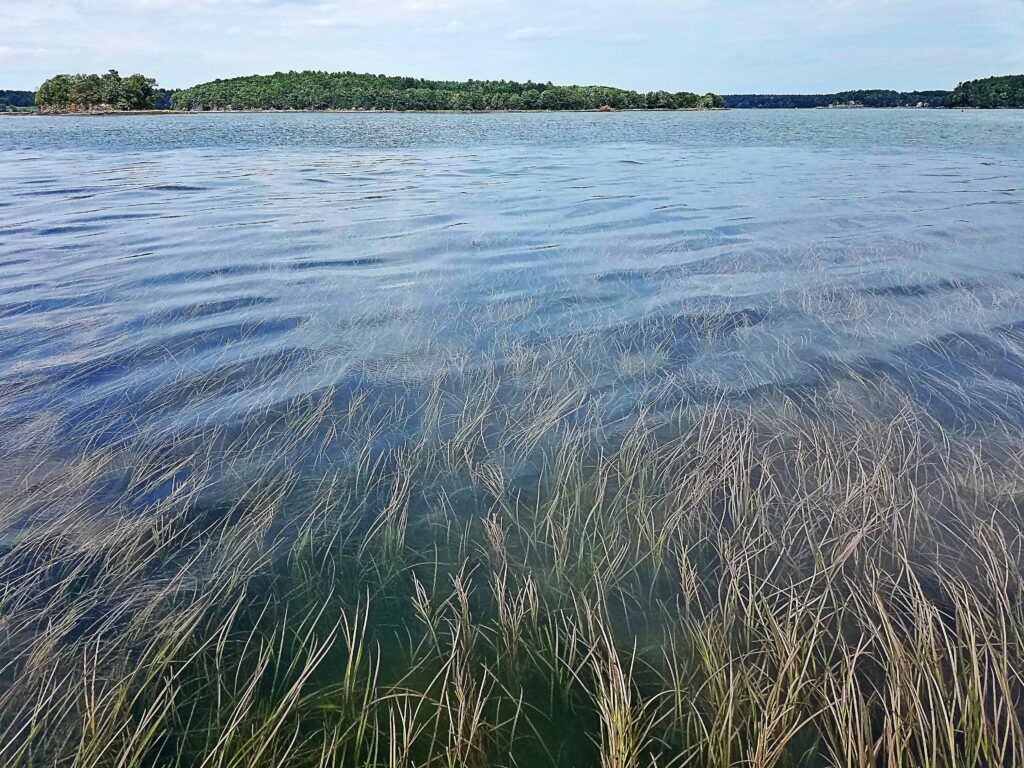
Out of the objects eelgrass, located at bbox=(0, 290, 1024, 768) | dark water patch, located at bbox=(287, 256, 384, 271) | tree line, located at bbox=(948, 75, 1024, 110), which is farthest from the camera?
tree line, located at bbox=(948, 75, 1024, 110)

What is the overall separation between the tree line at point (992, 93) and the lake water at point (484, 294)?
113754mm

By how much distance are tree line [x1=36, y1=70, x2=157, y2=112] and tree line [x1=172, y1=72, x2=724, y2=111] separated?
1194 cm

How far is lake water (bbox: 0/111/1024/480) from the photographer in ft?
16.3

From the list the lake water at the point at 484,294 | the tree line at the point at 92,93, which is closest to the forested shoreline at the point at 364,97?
the tree line at the point at 92,93

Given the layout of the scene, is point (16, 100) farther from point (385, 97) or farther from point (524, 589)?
point (524, 589)

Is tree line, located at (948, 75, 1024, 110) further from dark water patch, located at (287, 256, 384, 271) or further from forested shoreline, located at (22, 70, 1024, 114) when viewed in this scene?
dark water patch, located at (287, 256, 384, 271)

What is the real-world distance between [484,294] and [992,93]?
441 feet

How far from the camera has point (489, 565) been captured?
119 inches

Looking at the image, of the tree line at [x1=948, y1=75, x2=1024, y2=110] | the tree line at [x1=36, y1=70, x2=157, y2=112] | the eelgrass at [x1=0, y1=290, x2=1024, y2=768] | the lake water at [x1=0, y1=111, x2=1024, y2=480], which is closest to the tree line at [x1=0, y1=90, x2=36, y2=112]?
the tree line at [x1=36, y1=70, x2=157, y2=112]

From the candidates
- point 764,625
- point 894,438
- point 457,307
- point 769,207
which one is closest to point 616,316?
point 457,307

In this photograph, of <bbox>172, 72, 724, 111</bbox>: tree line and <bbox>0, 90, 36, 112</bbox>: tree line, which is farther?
<bbox>0, 90, 36, 112</bbox>: tree line

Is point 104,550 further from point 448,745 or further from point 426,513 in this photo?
point 448,745

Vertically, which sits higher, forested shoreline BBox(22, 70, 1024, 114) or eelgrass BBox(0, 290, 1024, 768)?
forested shoreline BBox(22, 70, 1024, 114)

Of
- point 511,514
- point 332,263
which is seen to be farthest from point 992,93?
point 511,514
